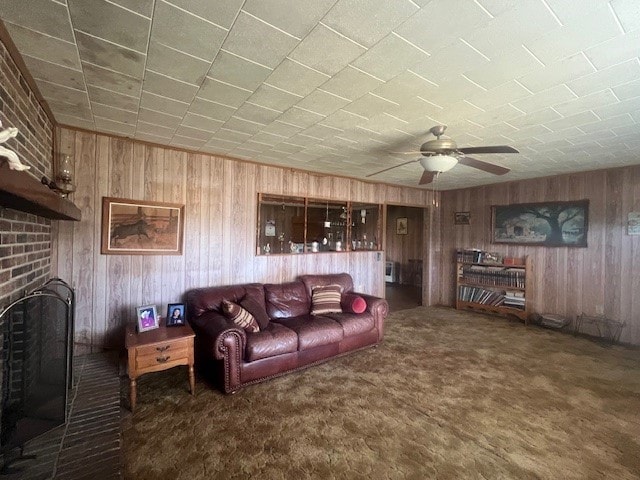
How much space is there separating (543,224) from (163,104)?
18.3 feet

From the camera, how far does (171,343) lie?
2473mm

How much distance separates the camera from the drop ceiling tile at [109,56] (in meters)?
1.55

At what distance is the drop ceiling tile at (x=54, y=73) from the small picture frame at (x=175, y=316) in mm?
1989

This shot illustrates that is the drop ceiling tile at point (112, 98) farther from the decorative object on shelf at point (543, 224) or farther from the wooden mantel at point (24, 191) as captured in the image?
the decorative object on shelf at point (543, 224)

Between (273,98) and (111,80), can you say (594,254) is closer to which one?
(273,98)

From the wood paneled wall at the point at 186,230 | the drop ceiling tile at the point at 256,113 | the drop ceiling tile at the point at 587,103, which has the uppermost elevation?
the drop ceiling tile at the point at 256,113

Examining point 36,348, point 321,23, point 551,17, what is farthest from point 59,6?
point 551,17

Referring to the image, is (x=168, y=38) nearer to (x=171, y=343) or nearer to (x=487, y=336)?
(x=171, y=343)

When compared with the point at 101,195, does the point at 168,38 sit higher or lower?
higher

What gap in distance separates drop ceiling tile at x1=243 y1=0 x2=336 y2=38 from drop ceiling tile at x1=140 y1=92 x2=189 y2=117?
122 cm

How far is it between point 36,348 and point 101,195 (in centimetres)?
173

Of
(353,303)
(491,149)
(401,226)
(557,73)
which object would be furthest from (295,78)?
(401,226)

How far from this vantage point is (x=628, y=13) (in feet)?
4.29

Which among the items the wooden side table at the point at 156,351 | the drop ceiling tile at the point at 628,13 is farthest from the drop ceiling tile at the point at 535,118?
the wooden side table at the point at 156,351
